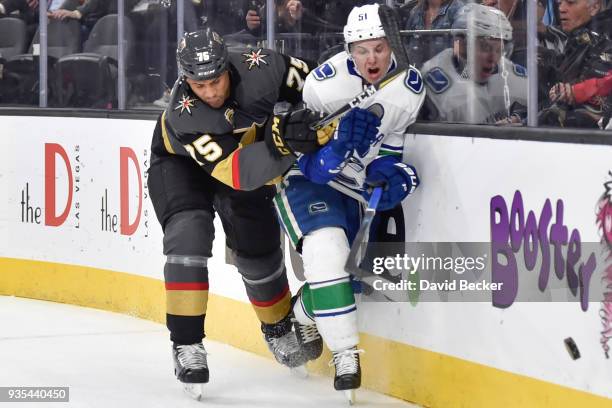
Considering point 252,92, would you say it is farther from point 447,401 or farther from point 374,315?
point 447,401

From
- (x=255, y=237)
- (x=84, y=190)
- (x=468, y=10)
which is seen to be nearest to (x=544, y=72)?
(x=468, y=10)

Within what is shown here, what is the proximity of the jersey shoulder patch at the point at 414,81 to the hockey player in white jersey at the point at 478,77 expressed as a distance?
0.36 feet

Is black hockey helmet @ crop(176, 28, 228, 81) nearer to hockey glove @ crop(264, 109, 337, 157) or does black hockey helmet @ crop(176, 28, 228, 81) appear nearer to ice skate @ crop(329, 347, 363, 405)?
hockey glove @ crop(264, 109, 337, 157)

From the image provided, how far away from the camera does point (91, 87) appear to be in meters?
6.70

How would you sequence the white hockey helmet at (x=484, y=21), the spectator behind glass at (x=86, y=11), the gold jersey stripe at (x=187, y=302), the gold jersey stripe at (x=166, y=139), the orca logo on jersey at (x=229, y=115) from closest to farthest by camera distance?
the white hockey helmet at (x=484, y=21)
the orca logo on jersey at (x=229, y=115)
the gold jersey stripe at (x=187, y=302)
the gold jersey stripe at (x=166, y=139)
the spectator behind glass at (x=86, y=11)

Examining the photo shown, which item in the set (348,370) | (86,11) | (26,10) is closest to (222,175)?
(348,370)

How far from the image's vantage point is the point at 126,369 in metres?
5.00

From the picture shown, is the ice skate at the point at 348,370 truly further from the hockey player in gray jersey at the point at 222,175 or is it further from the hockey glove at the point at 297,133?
the hockey glove at the point at 297,133

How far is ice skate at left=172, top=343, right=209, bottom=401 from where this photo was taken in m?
4.46

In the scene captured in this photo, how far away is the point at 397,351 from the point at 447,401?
334 millimetres

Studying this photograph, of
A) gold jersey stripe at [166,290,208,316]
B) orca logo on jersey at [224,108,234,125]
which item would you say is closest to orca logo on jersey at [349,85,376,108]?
orca logo on jersey at [224,108,234,125]

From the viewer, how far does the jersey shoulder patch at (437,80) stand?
4367 mm

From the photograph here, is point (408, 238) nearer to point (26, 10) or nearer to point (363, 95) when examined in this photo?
point (363, 95)

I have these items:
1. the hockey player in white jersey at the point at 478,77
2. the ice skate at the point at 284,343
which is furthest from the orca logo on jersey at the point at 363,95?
the ice skate at the point at 284,343
